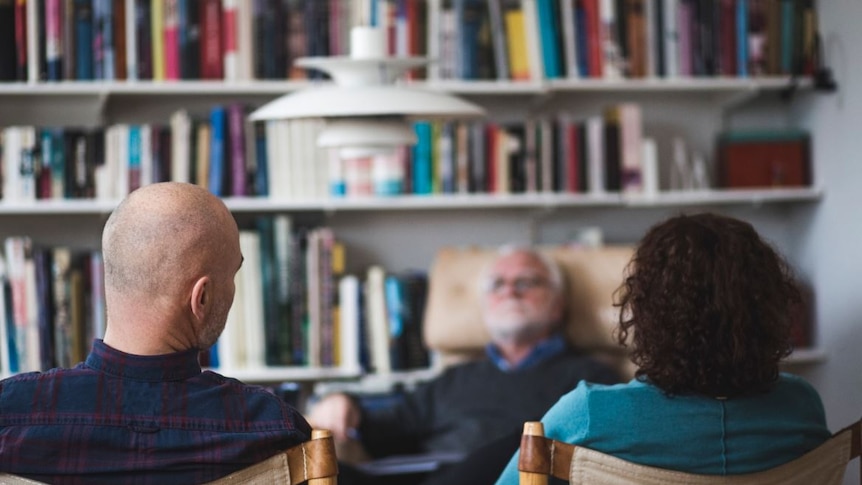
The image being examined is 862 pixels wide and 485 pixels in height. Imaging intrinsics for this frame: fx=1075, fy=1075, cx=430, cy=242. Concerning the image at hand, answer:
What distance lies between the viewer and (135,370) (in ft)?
4.28

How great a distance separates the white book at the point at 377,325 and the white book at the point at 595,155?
0.72 meters

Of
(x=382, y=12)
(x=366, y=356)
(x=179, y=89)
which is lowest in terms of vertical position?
(x=366, y=356)

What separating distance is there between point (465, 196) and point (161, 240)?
6.73ft

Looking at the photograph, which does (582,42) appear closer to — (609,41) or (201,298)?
Answer: (609,41)

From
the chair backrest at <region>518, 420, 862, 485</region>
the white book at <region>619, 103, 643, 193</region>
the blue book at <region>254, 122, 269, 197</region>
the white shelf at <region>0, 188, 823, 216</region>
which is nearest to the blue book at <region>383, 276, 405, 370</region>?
the white shelf at <region>0, 188, 823, 216</region>

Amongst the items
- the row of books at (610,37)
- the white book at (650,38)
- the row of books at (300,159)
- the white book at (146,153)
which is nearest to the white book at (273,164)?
the row of books at (300,159)

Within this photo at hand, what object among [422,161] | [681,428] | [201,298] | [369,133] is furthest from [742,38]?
[201,298]

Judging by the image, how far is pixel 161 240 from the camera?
1300 mm

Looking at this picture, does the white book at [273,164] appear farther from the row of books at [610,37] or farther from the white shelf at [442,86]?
the row of books at [610,37]

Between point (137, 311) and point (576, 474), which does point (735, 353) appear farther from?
point (137, 311)

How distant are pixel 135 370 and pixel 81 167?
2001 millimetres

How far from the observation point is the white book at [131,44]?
10.4ft

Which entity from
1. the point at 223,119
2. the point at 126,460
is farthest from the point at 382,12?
the point at 126,460

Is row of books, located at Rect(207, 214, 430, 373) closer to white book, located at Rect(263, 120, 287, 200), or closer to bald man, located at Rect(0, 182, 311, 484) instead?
white book, located at Rect(263, 120, 287, 200)
